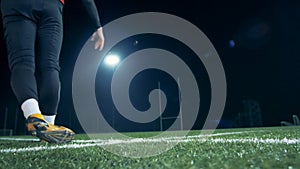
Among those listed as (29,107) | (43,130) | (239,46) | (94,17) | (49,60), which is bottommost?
(43,130)

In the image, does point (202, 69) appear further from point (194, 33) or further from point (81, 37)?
point (81, 37)

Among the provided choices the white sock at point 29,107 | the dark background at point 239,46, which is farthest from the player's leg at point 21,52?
the dark background at point 239,46

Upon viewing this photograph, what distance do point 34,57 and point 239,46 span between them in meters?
9.69

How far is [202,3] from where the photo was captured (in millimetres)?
8859

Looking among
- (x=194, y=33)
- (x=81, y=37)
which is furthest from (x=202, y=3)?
(x=81, y=37)

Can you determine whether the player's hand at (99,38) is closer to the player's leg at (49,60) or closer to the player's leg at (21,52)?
the player's leg at (49,60)

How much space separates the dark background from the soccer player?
22.0ft

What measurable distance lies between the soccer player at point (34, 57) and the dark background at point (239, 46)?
6.71 m

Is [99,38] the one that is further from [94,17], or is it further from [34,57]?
[34,57]

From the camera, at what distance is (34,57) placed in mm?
1425

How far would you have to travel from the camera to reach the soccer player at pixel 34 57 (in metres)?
1.28

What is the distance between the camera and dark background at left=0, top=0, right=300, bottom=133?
878cm

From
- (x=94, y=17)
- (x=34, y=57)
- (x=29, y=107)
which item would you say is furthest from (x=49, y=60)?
(x=94, y=17)

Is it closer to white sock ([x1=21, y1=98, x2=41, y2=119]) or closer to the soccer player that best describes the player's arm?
the soccer player
